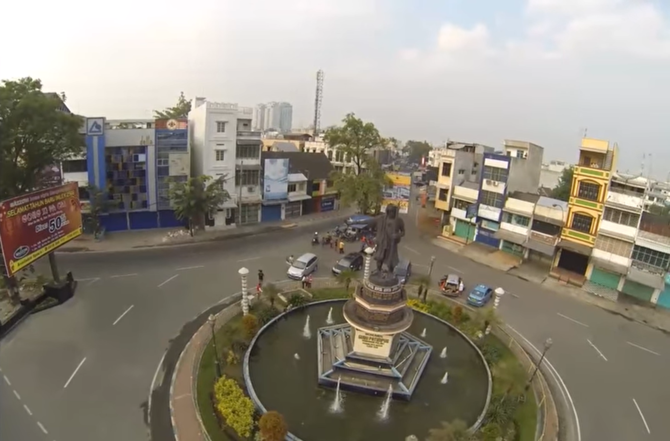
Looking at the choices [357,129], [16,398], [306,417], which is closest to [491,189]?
[357,129]

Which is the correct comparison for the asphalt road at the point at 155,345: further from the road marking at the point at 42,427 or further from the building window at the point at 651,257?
the building window at the point at 651,257

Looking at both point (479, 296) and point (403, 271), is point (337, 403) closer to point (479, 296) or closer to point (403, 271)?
point (479, 296)

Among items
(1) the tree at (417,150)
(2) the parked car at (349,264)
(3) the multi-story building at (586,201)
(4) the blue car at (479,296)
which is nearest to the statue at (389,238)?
(4) the blue car at (479,296)

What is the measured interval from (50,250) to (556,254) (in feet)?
119

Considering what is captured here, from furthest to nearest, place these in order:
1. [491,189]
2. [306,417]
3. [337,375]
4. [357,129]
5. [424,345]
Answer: [357,129] → [491,189] → [424,345] → [337,375] → [306,417]

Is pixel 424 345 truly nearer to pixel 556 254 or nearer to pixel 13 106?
pixel 556 254

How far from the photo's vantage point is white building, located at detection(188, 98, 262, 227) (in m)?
39.0

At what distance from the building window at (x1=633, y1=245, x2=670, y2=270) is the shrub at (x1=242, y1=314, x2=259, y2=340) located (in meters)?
27.2

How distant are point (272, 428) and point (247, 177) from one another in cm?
3099

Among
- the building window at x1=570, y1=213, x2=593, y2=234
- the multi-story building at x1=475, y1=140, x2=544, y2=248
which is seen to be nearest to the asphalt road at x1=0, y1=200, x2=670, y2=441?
the building window at x1=570, y1=213, x2=593, y2=234

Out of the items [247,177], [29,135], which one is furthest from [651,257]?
[29,135]

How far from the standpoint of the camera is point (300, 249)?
37062 millimetres

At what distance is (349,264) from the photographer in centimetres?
3169

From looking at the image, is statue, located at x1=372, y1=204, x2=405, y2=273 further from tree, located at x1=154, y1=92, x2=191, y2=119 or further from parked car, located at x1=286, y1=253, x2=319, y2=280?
tree, located at x1=154, y1=92, x2=191, y2=119
